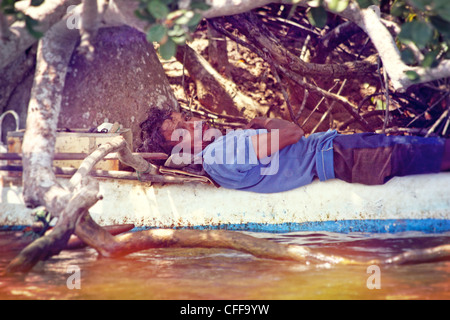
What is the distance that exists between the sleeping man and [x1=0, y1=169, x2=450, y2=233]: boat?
0.10 metres

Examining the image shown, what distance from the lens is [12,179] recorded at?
14.9ft

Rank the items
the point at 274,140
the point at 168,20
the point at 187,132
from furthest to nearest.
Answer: the point at 187,132, the point at 274,140, the point at 168,20

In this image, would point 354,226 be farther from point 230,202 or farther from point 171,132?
point 171,132

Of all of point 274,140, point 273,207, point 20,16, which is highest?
point 20,16

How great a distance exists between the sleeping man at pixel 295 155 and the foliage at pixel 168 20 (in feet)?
5.80

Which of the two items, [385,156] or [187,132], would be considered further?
[187,132]

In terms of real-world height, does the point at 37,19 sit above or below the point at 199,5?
above

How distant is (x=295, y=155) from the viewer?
4289mm

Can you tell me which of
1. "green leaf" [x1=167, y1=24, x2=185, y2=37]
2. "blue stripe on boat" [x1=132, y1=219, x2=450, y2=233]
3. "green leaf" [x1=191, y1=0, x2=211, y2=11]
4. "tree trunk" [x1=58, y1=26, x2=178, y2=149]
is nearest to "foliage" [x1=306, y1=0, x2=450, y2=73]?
"green leaf" [x1=191, y1=0, x2=211, y2=11]

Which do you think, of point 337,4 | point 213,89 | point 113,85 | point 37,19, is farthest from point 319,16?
point 213,89

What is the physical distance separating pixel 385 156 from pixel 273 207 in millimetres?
1017

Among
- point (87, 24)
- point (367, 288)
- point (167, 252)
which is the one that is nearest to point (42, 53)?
point (87, 24)

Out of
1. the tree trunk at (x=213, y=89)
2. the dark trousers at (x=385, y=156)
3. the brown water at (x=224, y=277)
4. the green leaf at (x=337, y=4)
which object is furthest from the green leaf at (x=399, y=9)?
the tree trunk at (x=213, y=89)
